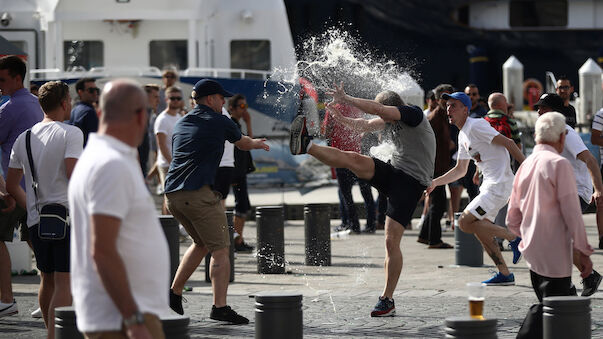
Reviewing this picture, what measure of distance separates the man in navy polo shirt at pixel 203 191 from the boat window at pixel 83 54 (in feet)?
49.8

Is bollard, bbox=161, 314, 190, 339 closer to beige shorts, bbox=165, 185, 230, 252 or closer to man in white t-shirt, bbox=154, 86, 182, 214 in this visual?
beige shorts, bbox=165, 185, 230, 252

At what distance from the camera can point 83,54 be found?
23.6 m

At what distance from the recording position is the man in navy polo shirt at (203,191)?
860 cm

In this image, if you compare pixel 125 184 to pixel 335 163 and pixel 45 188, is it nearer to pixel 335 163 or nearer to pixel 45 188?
pixel 45 188

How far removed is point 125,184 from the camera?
14.6 ft

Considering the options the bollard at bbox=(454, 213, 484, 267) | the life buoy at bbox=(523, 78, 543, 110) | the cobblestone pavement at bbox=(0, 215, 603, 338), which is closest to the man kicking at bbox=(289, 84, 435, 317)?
the cobblestone pavement at bbox=(0, 215, 603, 338)

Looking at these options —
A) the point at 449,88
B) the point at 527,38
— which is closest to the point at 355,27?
the point at 527,38

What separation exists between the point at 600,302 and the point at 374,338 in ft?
7.74

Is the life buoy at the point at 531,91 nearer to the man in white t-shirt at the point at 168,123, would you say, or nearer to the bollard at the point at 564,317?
the man in white t-shirt at the point at 168,123

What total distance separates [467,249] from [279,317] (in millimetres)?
5092

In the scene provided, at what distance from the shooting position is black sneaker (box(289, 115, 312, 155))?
930 cm


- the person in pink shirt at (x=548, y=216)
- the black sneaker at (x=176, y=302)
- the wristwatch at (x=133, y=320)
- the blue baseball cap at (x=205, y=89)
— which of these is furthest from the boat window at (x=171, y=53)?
the wristwatch at (x=133, y=320)

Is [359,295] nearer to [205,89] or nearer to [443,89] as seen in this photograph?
[205,89]

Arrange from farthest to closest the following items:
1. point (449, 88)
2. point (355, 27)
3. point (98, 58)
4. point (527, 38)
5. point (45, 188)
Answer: point (527, 38)
point (355, 27)
point (98, 58)
point (449, 88)
point (45, 188)
